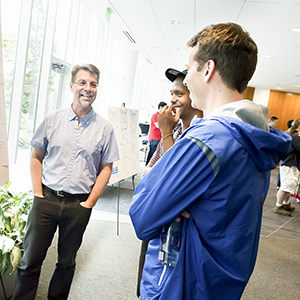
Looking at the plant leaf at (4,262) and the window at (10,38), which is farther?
the window at (10,38)

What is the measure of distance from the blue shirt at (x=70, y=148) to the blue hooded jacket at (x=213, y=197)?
1223mm

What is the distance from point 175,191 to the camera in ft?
2.92

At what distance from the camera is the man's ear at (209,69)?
100 centimetres

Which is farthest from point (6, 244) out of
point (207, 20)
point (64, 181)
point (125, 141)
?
point (207, 20)

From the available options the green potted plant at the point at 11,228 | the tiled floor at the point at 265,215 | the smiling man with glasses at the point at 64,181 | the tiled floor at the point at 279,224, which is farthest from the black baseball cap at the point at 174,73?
the tiled floor at the point at 279,224

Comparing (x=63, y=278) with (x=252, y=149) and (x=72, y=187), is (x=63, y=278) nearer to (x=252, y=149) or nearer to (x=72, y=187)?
(x=72, y=187)

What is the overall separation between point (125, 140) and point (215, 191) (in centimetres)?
354

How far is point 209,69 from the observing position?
39.8 inches

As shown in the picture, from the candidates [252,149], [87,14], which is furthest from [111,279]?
[87,14]

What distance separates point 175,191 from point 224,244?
8.2 inches

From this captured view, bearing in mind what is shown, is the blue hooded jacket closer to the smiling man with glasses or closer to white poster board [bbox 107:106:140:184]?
the smiling man with glasses

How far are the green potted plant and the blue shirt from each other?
0.59m

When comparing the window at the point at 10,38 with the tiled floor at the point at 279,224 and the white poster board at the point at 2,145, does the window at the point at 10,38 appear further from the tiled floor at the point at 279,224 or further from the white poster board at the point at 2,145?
the tiled floor at the point at 279,224

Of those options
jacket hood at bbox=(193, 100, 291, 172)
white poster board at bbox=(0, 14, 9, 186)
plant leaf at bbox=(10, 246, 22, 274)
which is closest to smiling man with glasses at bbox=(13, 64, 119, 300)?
plant leaf at bbox=(10, 246, 22, 274)
